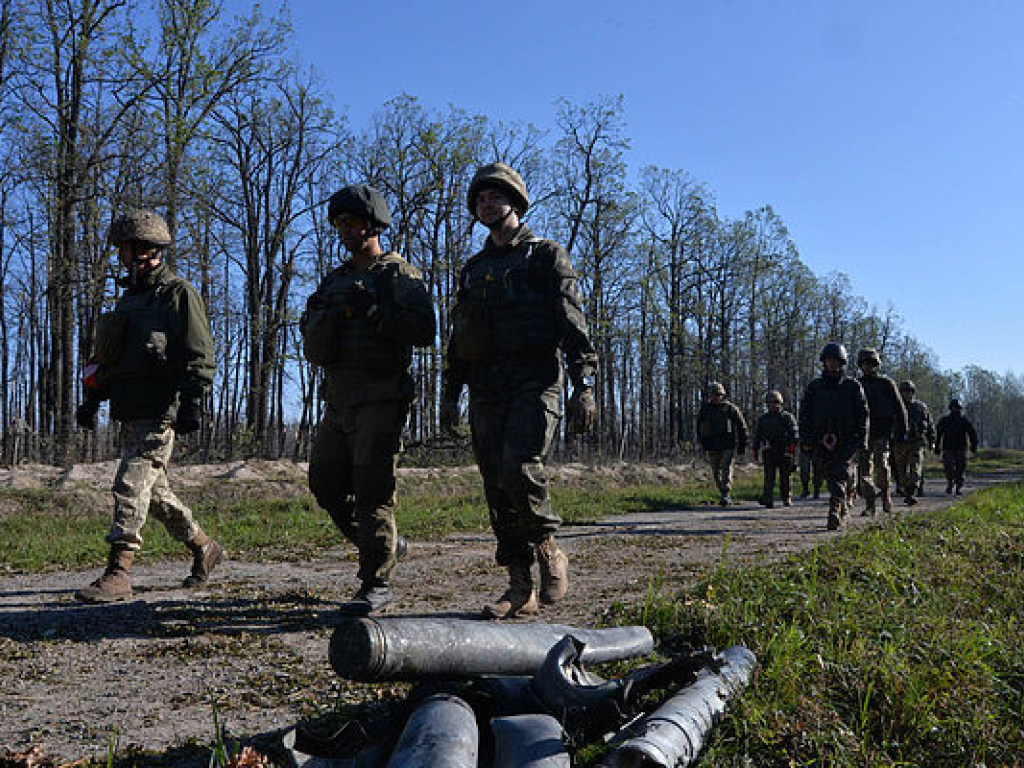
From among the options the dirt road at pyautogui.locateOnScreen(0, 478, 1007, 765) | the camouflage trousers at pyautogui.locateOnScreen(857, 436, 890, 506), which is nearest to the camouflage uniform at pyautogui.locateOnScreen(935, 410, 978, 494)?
the camouflage trousers at pyautogui.locateOnScreen(857, 436, 890, 506)

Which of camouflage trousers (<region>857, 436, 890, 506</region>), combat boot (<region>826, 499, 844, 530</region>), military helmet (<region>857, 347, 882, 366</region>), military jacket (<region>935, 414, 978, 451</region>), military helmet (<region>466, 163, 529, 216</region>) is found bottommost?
combat boot (<region>826, 499, 844, 530</region>)

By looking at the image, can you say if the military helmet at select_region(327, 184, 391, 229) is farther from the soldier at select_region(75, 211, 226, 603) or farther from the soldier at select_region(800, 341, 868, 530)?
the soldier at select_region(800, 341, 868, 530)

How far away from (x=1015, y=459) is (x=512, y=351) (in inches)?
2583

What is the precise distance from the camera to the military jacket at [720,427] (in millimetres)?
15195

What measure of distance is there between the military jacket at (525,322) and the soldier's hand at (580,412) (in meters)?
0.09

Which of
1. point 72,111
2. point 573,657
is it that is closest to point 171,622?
point 573,657

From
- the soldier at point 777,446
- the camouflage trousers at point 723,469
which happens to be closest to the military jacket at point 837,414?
the camouflage trousers at point 723,469

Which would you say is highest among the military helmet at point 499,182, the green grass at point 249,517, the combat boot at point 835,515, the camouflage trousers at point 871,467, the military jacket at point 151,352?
the military helmet at point 499,182

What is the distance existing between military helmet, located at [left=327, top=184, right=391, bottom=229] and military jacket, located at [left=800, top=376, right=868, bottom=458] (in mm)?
7100

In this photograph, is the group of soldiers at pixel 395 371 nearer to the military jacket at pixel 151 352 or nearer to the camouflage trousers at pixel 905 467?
the military jacket at pixel 151 352

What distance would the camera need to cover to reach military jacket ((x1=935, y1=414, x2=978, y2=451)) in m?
19.1

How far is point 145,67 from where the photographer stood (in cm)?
1862

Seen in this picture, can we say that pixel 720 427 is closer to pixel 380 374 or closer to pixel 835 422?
pixel 835 422

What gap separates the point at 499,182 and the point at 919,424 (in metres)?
15.1
